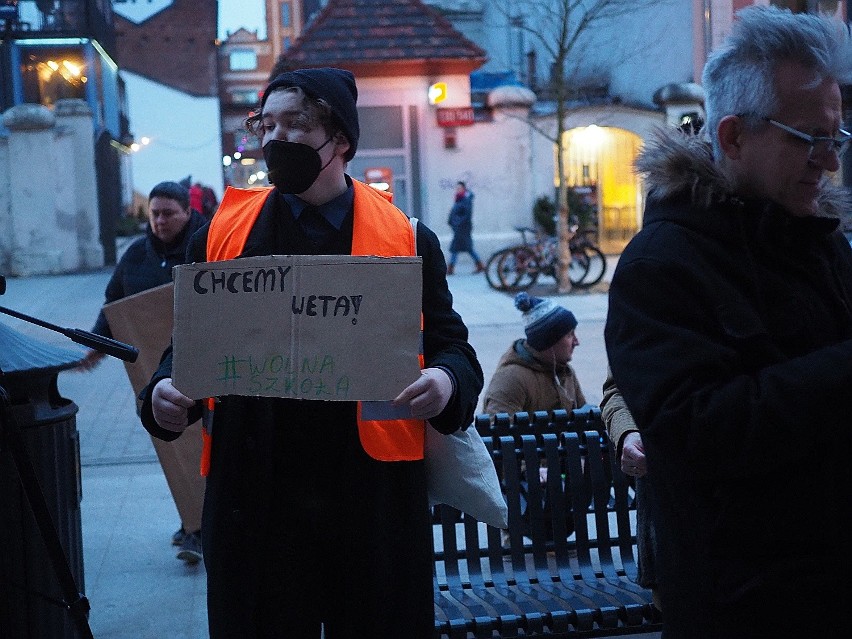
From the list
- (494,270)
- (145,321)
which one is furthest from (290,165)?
(494,270)

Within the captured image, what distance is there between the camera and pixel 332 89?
8.48 ft

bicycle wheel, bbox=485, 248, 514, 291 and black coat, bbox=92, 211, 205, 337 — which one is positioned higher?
black coat, bbox=92, 211, 205, 337

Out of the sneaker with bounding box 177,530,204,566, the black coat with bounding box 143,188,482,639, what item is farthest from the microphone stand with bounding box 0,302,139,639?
the sneaker with bounding box 177,530,204,566

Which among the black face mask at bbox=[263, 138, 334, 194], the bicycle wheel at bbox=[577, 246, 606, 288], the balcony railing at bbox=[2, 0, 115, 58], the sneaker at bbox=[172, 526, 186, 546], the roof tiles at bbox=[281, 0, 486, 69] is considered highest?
the balcony railing at bbox=[2, 0, 115, 58]

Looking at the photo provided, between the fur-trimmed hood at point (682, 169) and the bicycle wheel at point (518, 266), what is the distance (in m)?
15.4

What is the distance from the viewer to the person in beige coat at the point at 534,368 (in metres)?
5.05

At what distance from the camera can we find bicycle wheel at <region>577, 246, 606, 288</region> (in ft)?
58.2

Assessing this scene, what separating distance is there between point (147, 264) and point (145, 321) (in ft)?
2.49

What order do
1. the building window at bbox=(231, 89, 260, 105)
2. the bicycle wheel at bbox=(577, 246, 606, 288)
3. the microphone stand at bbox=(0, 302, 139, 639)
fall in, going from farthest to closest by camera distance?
the building window at bbox=(231, 89, 260, 105), the bicycle wheel at bbox=(577, 246, 606, 288), the microphone stand at bbox=(0, 302, 139, 639)

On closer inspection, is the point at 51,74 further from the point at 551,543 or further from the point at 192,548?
the point at 551,543

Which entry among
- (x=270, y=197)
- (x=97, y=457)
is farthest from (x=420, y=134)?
(x=270, y=197)

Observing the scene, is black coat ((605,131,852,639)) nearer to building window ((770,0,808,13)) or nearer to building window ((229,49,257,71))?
building window ((770,0,808,13))

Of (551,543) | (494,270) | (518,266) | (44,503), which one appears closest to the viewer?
(44,503)

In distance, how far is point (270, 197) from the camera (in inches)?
104
